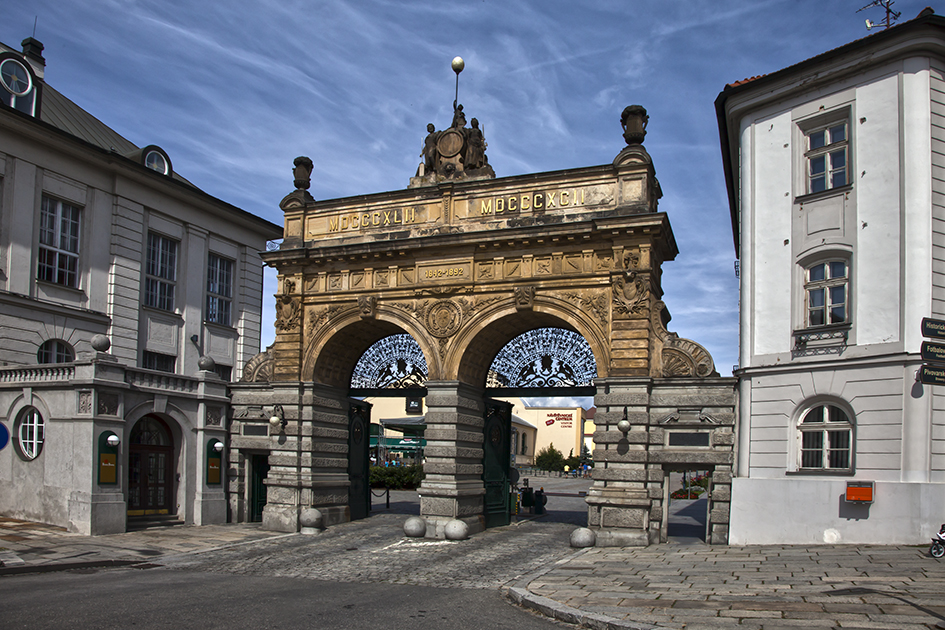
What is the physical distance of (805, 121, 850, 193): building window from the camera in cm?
1541

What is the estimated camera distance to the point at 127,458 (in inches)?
754

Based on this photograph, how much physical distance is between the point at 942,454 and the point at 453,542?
32.6ft

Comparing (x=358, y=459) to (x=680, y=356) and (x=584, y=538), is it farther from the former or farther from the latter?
(x=680, y=356)

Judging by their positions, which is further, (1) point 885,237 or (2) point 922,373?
(1) point 885,237

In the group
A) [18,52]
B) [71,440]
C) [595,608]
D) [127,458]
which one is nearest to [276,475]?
[127,458]

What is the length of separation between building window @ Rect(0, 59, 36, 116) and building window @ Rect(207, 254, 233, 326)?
740 centimetres

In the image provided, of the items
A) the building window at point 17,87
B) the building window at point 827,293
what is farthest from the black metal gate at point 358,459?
the building window at point 17,87

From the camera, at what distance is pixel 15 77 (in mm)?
23031

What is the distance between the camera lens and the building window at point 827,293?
14.9 m

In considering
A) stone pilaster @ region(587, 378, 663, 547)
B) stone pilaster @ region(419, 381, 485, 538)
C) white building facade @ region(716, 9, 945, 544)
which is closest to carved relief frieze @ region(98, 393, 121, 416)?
stone pilaster @ region(419, 381, 485, 538)

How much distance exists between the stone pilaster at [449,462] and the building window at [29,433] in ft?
29.8

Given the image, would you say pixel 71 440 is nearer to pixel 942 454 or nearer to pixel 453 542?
pixel 453 542

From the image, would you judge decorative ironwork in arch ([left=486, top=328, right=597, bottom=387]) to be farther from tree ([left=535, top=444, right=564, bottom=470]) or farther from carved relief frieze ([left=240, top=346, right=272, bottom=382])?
tree ([left=535, top=444, right=564, bottom=470])

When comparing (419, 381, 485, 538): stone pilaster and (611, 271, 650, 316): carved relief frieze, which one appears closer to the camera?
(611, 271, 650, 316): carved relief frieze
